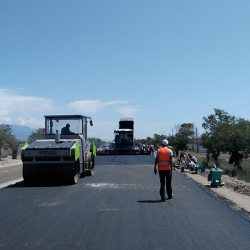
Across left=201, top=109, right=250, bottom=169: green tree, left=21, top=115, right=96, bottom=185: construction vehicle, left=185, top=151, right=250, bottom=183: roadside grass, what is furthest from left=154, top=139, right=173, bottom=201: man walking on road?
left=201, top=109, right=250, bottom=169: green tree

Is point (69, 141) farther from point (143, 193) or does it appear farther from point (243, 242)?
point (243, 242)

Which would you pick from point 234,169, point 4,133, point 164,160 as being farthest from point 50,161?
point 4,133

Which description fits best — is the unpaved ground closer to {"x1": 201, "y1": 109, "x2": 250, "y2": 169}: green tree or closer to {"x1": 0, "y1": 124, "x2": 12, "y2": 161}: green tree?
{"x1": 201, "y1": 109, "x2": 250, "y2": 169}: green tree

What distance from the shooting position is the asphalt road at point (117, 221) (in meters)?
5.68

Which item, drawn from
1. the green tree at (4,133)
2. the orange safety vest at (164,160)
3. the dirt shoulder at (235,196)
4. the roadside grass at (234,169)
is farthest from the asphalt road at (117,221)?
the green tree at (4,133)

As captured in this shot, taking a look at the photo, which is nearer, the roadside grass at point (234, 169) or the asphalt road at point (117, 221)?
the asphalt road at point (117, 221)

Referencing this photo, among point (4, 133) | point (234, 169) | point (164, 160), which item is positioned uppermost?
point (4, 133)

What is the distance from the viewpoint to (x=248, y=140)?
25.5 m

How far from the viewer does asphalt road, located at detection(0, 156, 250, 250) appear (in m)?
5.68

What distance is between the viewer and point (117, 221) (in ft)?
23.2

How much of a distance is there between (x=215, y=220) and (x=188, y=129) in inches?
2993

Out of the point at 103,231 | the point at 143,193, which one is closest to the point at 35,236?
the point at 103,231

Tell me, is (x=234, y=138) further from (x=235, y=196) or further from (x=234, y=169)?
(x=235, y=196)

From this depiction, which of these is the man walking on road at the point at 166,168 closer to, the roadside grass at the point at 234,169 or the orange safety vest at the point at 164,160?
the orange safety vest at the point at 164,160
